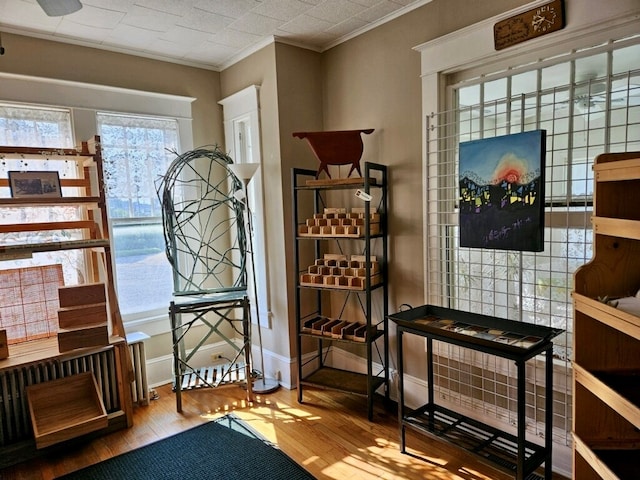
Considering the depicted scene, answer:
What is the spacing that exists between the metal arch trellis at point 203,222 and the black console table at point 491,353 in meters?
1.46

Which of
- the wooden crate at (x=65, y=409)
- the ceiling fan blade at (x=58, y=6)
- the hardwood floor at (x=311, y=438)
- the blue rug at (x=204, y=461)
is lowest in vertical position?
the hardwood floor at (x=311, y=438)

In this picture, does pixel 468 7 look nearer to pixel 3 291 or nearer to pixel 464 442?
pixel 464 442

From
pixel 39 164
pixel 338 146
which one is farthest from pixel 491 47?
pixel 39 164

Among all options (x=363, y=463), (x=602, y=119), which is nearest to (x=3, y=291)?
(x=363, y=463)

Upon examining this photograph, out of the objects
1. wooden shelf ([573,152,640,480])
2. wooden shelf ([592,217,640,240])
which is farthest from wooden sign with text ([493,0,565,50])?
wooden shelf ([592,217,640,240])

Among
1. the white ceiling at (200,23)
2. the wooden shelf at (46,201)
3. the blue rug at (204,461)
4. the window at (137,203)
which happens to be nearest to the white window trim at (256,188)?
the white ceiling at (200,23)

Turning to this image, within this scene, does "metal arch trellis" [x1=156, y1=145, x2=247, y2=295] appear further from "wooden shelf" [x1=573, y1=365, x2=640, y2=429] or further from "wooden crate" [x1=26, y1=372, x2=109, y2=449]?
"wooden shelf" [x1=573, y1=365, x2=640, y2=429]

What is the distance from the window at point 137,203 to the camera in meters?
3.20

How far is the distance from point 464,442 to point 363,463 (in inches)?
21.7

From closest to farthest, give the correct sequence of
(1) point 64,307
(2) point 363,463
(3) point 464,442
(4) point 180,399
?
(3) point 464,442
(2) point 363,463
(1) point 64,307
(4) point 180,399

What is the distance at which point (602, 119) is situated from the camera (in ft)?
6.31

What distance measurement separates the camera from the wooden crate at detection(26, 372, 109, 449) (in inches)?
96.0

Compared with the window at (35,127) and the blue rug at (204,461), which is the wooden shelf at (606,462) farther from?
the window at (35,127)

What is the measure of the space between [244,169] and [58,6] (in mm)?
1514
